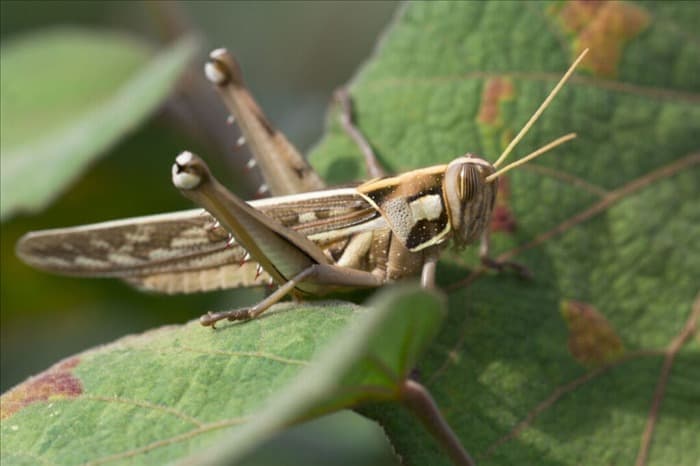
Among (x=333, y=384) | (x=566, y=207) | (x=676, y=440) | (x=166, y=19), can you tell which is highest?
(x=166, y=19)

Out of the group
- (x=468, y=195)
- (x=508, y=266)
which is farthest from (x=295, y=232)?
(x=508, y=266)

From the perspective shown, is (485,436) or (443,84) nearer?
(485,436)

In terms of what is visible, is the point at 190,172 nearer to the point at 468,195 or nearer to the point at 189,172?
the point at 189,172

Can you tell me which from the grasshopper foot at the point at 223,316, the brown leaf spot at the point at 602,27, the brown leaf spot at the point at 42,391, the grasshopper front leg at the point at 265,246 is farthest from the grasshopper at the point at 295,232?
the brown leaf spot at the point at 42,391

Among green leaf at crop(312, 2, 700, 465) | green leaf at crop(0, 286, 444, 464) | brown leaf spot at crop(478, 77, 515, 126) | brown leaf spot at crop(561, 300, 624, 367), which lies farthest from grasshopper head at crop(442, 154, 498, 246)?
green leaf at crop(0, 286, 444, 464)

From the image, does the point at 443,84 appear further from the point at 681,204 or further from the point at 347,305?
the point at 347,305

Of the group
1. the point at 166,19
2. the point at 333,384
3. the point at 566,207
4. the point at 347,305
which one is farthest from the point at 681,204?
the point at 166,19

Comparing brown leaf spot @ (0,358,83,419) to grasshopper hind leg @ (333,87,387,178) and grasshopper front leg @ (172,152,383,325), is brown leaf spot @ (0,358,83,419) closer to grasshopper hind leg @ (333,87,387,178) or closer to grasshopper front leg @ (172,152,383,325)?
grasshopper front leg @ (172,152,383,325)
